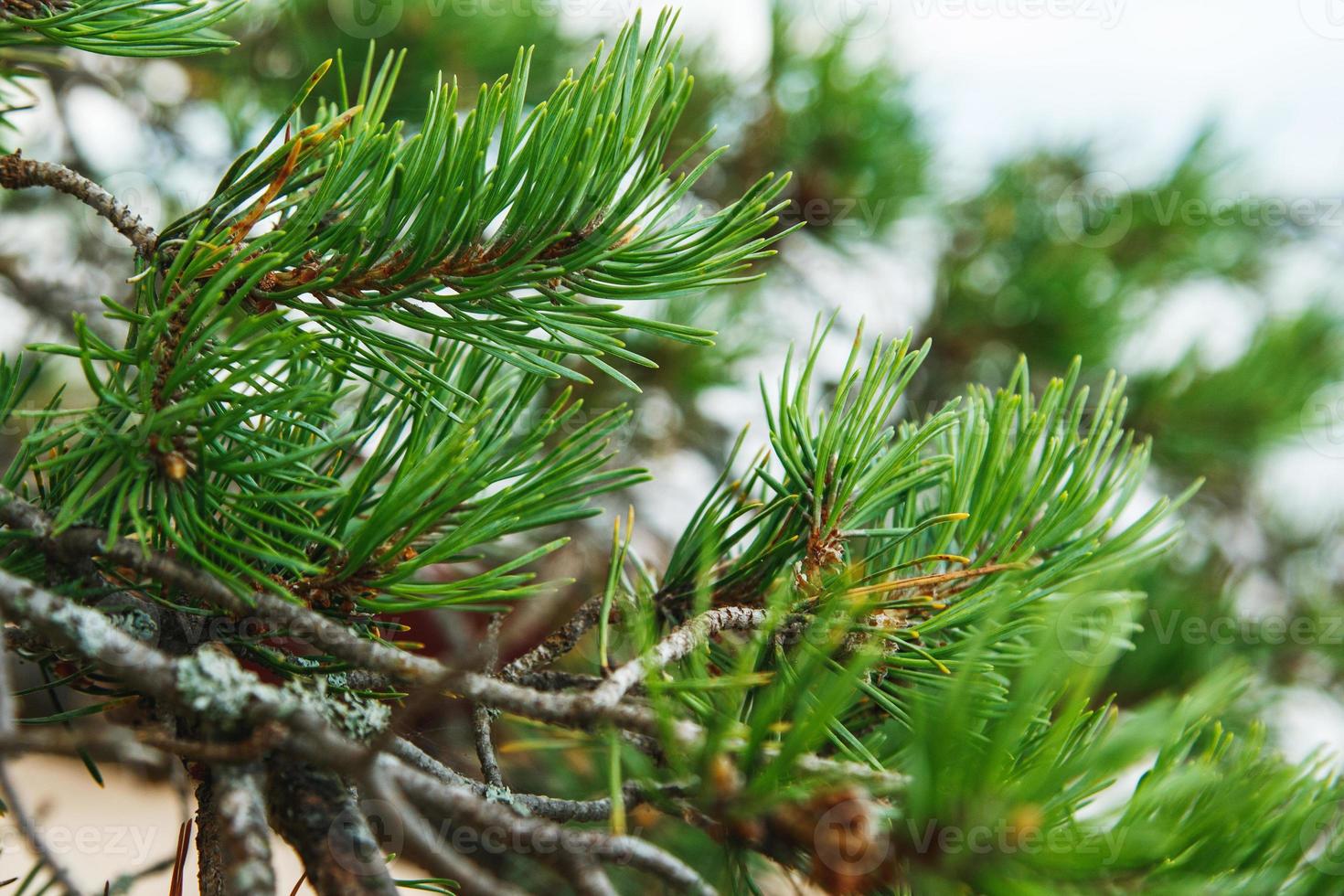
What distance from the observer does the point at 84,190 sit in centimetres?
24

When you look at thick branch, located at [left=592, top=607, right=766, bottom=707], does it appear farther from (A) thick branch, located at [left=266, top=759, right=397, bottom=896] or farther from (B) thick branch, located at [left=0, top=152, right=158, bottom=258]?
(B) thick branch, located at [left=0, top=152, right=158, bottom=258]

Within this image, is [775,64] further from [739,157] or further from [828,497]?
[828,497]

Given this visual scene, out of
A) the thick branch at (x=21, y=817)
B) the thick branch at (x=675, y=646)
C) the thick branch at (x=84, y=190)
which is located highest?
the thick branch at (x=84, y=190)

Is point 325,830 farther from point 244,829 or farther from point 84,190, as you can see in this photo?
point 84,190

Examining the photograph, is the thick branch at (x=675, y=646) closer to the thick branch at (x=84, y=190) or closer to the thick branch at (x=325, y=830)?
the thick branch at (x=325, y=830)

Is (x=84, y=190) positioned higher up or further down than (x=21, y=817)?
higher up

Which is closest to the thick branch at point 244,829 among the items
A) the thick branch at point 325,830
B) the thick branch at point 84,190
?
the thick branch at point 325,830

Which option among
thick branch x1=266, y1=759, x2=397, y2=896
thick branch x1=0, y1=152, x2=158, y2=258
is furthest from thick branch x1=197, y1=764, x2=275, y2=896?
thick branch x1=0, y1=152, x2=158, y2=258

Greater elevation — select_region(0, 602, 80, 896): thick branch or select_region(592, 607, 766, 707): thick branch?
select_region(592, 607, 766, 707): thick branch

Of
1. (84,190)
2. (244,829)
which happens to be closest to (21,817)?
(244,829)

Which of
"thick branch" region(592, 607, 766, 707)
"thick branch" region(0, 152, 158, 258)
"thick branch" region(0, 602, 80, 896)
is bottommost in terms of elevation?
"thick branch" region(0, 602, 80, 896)

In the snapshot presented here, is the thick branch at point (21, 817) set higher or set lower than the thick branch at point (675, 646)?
lower

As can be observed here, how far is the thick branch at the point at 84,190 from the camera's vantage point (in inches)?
9.4

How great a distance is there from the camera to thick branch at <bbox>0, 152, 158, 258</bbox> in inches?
9.4
